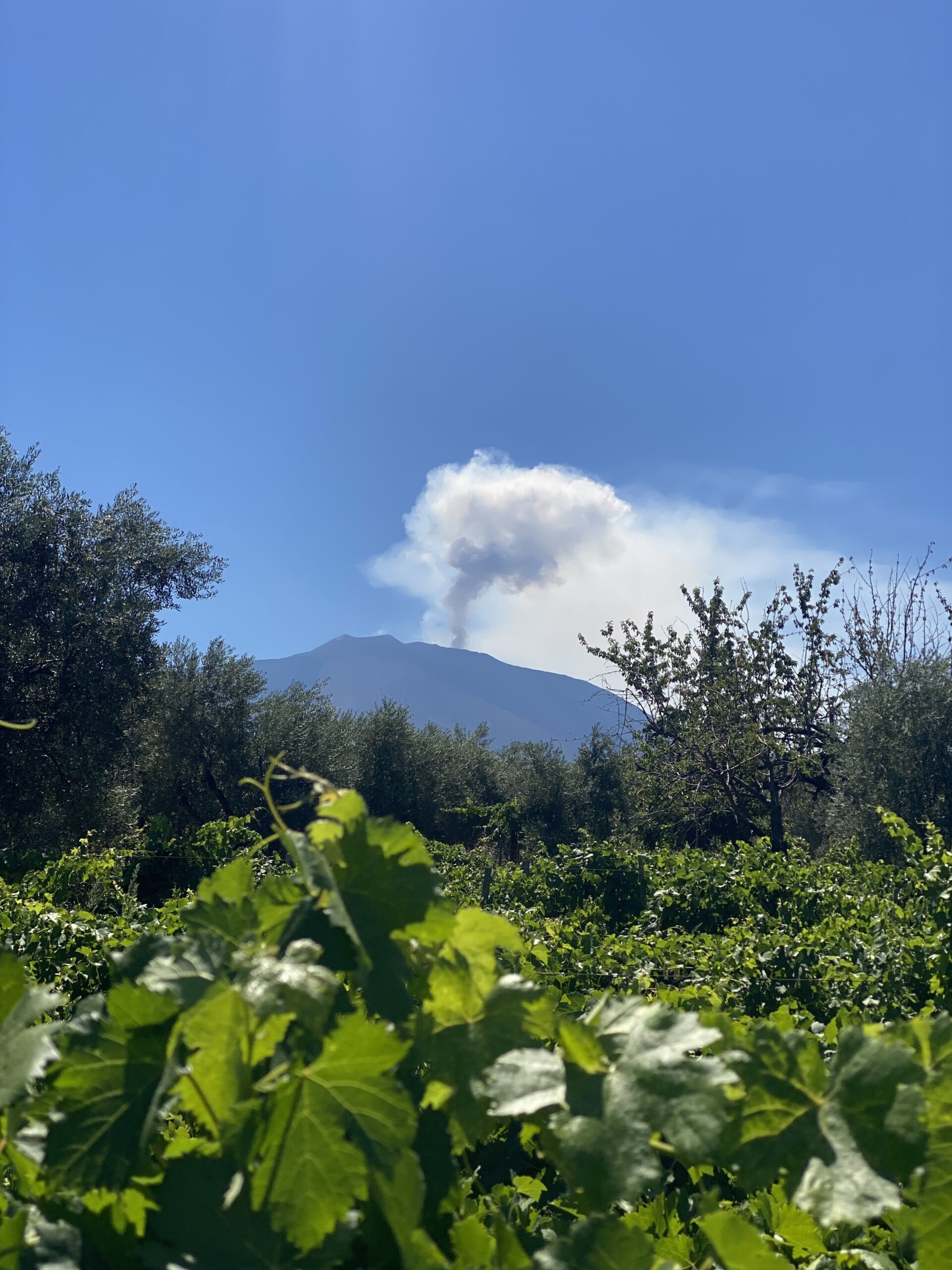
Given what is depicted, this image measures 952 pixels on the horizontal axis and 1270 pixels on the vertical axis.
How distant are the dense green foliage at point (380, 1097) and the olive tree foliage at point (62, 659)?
672 inches

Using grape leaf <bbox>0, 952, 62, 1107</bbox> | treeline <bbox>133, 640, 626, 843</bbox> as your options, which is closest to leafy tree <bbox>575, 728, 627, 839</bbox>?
Result: treeline <bbox>133, 640, 626, 843</bbox>

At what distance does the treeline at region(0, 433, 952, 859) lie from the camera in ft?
53.0

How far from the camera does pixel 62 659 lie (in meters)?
16.1

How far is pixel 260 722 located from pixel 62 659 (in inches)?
399

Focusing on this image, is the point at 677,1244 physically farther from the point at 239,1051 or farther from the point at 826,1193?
the point at 239,1051

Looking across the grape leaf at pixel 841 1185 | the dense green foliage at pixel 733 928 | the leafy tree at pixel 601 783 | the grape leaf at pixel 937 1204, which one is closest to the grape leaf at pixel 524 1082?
the grape leaf at pixel 841 1185

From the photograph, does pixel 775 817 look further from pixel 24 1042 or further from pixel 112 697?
pixel 24 1042

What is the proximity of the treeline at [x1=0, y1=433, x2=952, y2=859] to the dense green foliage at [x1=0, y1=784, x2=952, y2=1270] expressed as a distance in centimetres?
937

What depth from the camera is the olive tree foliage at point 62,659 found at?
52.0 ft

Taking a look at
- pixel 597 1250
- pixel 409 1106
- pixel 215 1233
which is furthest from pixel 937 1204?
pixel 215 1233

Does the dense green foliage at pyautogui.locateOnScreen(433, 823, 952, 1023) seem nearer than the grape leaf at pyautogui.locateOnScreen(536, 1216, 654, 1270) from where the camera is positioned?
No

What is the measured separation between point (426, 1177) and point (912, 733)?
19.5 meters

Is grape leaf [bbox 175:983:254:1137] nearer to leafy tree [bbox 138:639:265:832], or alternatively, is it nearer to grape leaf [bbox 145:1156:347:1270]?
grape leaf [bbox 145:1156:347:1270]

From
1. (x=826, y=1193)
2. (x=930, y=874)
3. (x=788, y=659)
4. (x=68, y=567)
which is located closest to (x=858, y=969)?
(x=930, y=874)
